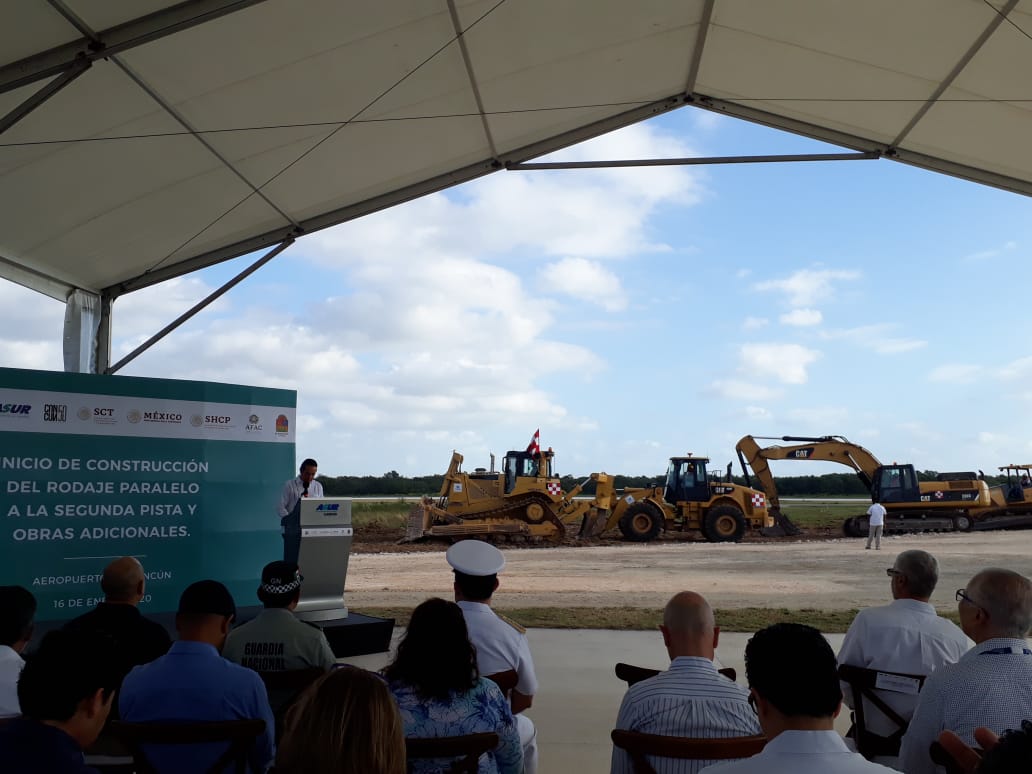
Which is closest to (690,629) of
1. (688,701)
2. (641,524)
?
(688,701)

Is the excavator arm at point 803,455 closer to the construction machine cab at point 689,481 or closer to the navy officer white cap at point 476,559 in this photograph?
the construction machine cab at point 689,481

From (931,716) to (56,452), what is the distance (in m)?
6.44

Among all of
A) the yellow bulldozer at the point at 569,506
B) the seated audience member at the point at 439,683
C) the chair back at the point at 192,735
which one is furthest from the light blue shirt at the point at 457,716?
the yellow bulldozer at the point at 569,506

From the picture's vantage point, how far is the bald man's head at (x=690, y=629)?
223 cm

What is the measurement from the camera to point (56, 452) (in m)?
6.57

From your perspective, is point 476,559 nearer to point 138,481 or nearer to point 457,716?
point 457,716

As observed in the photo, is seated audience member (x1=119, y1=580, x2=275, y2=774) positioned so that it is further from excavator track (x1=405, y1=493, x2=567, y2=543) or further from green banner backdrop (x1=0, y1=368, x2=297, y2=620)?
excavator track (x1=405, y1=493, x2=567, y2=543)

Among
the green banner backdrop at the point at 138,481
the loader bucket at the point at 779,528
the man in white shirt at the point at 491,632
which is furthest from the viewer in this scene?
the loader bucket at the point at 779,528

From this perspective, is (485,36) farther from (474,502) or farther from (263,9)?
(474,502)

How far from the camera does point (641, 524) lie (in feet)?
69.6

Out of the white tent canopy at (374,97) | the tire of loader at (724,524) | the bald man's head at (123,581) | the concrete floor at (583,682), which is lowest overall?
the concrete floor at (583,682)

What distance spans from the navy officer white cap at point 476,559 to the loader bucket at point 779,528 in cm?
2081

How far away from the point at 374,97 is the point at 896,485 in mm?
A: 20083

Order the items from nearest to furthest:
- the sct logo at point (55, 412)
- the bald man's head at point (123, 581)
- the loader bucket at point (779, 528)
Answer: the bald man's head at point (123, 581) < the sct logo at point (55, 412) < the loader bucket at point (779, 528)
